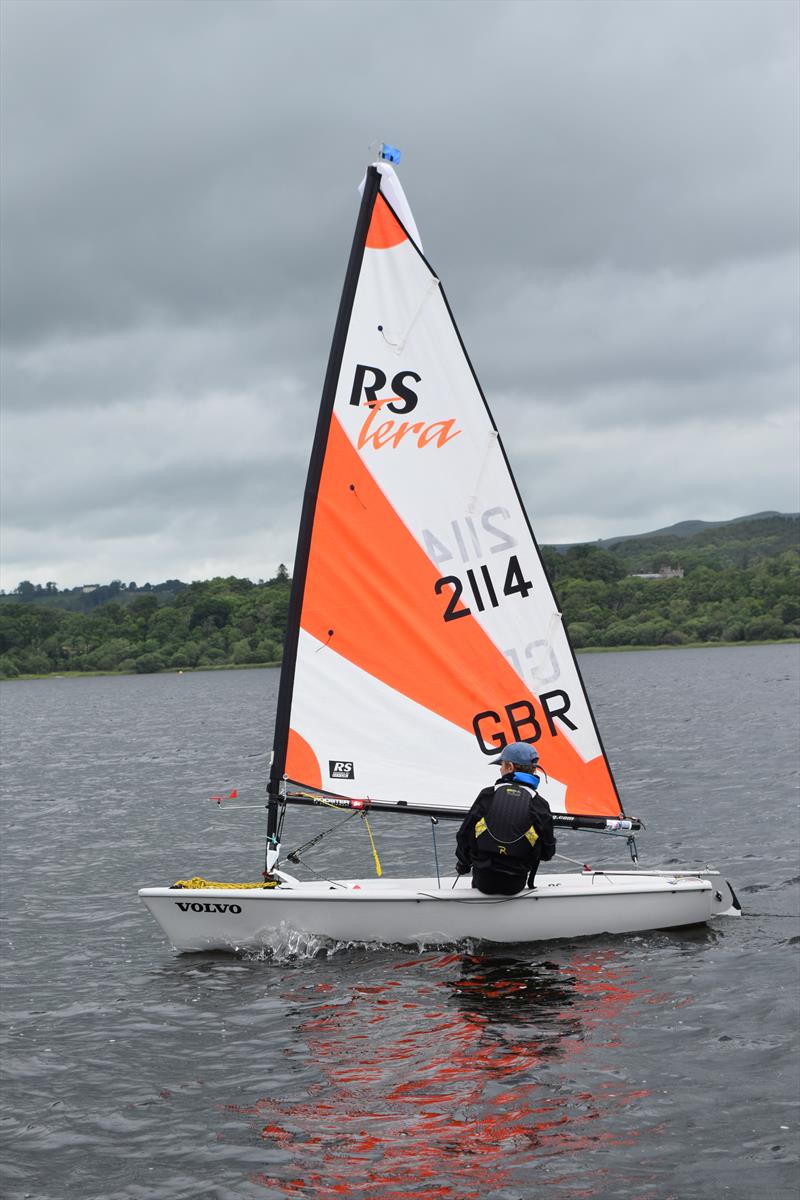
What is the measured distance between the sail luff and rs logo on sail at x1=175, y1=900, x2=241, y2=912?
129 centimetres

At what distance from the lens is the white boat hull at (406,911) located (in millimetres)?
13188

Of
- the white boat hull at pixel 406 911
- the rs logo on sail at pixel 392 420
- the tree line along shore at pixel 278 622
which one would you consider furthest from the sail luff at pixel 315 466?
the tree line along shore at pixel 278 622

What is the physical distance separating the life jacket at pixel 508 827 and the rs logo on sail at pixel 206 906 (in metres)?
2.76

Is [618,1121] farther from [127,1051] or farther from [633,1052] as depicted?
[127,1051]

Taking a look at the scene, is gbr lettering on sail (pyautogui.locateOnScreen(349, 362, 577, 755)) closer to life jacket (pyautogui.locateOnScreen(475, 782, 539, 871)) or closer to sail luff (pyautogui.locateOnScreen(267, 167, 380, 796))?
sail luff (pyautogui.locateOnScreen(267, 167, 380, 796))

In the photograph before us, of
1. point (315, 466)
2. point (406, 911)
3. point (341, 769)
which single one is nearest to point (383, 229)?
point (315, 466)

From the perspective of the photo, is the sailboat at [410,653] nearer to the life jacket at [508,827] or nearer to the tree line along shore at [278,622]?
the life jacket at [508,827]

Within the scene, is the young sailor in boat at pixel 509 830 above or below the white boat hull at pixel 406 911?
above

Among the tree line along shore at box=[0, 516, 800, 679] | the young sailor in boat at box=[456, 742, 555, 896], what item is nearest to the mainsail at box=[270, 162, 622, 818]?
the young sailor in boat at box=[456, 742, 555, 896]

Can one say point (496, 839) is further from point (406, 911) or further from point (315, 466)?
point (315, 466)

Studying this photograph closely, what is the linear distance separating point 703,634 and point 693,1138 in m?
160

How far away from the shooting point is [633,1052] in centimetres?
1059

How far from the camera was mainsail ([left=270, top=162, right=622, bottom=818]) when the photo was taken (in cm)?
1340

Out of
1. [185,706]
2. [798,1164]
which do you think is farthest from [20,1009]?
[185,706]
